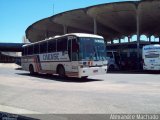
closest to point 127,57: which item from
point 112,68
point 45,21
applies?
point 112,68

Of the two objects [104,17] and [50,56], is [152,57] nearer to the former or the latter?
[50,56]

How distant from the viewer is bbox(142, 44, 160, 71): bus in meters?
26.3

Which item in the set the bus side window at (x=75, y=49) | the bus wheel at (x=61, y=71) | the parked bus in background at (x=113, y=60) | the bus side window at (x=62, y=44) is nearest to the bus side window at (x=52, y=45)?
the bus side window at (x=62, y=44)

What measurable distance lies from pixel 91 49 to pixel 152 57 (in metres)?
10.2

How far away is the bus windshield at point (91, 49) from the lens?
705 inches

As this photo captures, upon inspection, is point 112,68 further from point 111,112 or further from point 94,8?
point 111,112

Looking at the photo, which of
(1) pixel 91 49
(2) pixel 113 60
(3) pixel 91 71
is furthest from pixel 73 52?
(2) pixel 113 60

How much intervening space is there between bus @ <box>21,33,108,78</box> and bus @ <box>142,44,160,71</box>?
28.5 ft

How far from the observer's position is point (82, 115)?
7754 mm

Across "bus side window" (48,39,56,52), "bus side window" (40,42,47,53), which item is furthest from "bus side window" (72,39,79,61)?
"bus side window" (40,42,47,53)

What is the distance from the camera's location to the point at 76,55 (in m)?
17.9

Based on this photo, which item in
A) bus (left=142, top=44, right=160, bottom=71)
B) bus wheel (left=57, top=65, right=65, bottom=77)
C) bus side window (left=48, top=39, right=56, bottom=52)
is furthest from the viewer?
bus (left=142, top=44, right=160, bottom=71)

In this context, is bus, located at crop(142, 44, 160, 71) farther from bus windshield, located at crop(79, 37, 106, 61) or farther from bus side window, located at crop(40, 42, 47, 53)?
bus side window, located at crop(40, 42, 47, 53)

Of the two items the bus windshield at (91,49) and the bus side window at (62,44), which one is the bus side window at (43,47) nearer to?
the bus side window at (62,44)
